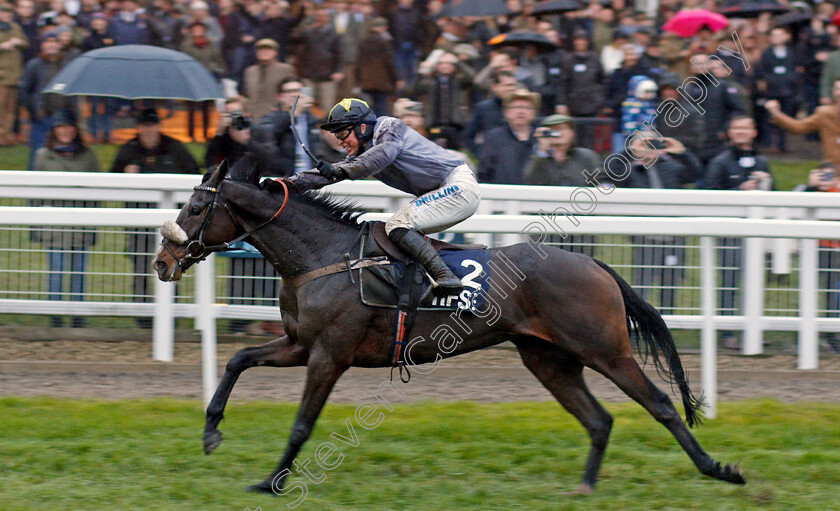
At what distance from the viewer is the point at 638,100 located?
31.7 ft

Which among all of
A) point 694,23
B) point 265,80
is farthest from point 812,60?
point 265,80

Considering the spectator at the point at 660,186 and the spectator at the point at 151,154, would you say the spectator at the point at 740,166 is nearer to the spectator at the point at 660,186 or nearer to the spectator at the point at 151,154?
the spectator at the point at 660,186

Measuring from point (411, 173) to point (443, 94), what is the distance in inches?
226

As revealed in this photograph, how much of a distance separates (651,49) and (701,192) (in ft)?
16.2

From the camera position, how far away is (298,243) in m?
4.98

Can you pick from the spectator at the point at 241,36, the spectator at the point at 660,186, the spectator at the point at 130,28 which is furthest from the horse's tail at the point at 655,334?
the spectator at the point at 130,28

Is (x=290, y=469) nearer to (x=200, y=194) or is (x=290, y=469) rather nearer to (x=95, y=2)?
(x=200, y=194)

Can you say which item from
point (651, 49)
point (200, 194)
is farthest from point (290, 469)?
point (651, 49)

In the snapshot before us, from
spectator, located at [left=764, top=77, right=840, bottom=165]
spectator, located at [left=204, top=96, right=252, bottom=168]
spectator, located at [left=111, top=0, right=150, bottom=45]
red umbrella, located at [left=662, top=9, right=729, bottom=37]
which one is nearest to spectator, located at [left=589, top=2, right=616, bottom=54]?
red umbrella, located at [left=662, top=9, right=729, bottom=37]

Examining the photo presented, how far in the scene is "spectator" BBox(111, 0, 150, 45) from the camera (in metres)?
12.0

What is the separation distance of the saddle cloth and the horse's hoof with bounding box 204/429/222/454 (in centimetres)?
89

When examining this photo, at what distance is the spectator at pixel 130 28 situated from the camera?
39.3 feet

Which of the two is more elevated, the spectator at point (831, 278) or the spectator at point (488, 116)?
the spectator at point (488, 116)

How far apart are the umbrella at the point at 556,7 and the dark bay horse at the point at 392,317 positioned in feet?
24.7
